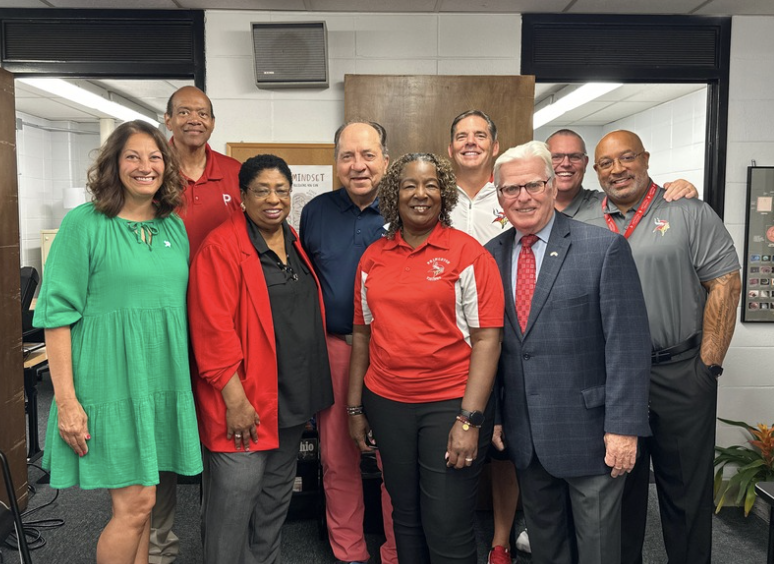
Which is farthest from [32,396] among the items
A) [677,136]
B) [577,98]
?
[677,136]

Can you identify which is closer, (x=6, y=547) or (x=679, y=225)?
(x=679, y=225)

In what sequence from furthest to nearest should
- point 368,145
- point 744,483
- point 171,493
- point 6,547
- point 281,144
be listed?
point 281,144 → point 744,483 → point 6,547 → point 171,493 → point 368,145

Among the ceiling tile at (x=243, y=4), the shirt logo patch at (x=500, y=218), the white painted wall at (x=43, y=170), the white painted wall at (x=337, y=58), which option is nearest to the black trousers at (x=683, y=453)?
the shirt logo patch at (x=500, y=218)

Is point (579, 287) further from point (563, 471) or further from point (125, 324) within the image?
point (125, 324)

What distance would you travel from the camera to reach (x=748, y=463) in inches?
125

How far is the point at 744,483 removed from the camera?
3.01m

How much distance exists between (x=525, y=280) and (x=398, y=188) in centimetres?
52

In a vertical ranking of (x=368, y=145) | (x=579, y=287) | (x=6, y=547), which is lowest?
(x=6, y=547)

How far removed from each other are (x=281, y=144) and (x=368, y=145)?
3.85 ft

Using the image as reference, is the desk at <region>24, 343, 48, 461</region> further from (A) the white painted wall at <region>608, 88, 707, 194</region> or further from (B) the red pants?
(A) the white painted wall at <region>608, 88, 707, 194</region>

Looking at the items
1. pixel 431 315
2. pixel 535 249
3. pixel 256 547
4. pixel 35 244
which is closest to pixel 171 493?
pixel 256 547

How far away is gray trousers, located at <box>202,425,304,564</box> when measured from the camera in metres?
1.88

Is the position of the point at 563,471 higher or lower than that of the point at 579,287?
lower

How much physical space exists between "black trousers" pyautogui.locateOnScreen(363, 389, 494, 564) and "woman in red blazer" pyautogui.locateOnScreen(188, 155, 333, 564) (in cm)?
34
